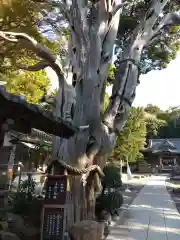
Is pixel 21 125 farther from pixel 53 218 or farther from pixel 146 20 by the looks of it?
pixel 146 20

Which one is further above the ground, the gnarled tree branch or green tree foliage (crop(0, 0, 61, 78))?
green tree foliage (crop(0, 0, 61, 78))

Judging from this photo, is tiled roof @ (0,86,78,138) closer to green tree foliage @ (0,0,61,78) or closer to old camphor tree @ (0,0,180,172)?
old camphor tree @ (0,0,180,172)

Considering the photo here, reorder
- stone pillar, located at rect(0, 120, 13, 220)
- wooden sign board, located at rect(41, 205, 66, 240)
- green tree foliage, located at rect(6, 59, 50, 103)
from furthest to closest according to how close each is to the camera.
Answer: green tree foliage, located at rect(6, 59, 50, 103) < stone pillar, located at rect(0, 120, 13, 220) < wooden sign board, located at rect(41, 205, 66, 240)

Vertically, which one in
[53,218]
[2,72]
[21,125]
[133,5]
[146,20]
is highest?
[133,5]

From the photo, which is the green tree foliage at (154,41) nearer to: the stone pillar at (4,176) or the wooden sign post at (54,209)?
the stone pillar at (4,176)

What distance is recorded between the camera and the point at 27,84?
13.0m

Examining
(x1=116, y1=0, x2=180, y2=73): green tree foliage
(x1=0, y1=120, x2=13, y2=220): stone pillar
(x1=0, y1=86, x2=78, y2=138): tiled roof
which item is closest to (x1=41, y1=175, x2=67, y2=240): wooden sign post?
(x1=0, y1=86, x2=78, y2=138): tiled roof

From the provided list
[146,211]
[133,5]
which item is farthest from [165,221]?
[133,5]

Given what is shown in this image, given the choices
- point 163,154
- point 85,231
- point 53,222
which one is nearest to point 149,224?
point 85,231

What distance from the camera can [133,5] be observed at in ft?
37.9

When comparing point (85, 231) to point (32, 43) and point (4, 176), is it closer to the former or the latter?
point (32, 43)

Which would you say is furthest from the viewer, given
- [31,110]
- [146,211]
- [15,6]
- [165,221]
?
[146,211]

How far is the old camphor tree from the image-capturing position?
736 cm

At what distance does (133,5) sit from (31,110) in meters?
9.16
